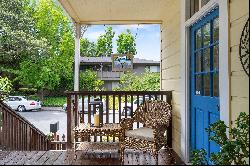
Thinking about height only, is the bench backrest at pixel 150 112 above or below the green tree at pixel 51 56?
below

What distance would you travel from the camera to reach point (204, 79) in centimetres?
390

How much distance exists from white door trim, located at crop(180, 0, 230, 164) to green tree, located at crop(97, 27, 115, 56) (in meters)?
31.7

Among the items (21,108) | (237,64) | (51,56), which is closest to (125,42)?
(51,56)

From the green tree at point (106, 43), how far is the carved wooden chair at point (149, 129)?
31010mm

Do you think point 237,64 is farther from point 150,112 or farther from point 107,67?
point 107,67

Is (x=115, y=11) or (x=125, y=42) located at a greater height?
(x=125, y=42)

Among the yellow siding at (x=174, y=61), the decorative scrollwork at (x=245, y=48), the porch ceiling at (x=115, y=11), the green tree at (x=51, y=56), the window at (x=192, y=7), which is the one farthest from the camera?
the green tree at (x=51, y=56)

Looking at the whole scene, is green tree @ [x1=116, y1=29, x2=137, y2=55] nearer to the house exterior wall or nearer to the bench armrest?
the house exterior wall

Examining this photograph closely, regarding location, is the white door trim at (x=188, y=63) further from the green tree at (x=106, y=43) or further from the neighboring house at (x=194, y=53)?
the green tree at (x=106, y=43)

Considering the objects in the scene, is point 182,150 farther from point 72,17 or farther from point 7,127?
point 72,17

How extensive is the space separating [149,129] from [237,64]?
2.55 m

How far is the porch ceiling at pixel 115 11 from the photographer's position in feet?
19.1

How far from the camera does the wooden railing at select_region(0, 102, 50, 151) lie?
18.4 feet

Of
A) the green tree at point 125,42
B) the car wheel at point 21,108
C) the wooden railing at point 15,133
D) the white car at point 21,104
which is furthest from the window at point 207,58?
the green tree at point 125,42
